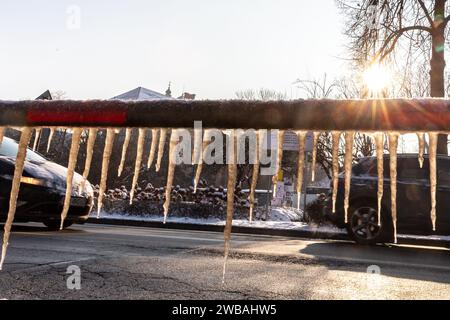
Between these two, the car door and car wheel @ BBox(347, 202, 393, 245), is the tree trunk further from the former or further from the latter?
car wheel @ BBox(347, 202, 393, 245)

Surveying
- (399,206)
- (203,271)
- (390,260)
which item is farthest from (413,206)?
(203,271)

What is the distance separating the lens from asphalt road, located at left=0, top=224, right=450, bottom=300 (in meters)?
3.74

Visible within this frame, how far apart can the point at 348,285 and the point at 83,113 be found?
12.9 feet

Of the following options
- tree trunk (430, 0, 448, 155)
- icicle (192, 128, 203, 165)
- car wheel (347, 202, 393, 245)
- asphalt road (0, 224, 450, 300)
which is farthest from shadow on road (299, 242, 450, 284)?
tree trunk (430, 0, 448, 155)

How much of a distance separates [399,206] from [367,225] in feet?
2.05

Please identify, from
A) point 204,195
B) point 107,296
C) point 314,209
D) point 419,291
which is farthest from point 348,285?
point 204,195

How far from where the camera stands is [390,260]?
20.3ft

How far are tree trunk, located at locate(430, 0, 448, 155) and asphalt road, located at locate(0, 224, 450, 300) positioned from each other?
7.32 m

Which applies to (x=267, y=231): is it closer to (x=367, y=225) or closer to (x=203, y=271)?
(x=367, y=225)

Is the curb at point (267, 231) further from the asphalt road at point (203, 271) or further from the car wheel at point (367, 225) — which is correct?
the asphalt road at point (203, 271)

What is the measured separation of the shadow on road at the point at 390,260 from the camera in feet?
16.8

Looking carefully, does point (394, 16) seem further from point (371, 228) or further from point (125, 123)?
point (125, 123)

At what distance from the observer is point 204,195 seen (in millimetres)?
14602

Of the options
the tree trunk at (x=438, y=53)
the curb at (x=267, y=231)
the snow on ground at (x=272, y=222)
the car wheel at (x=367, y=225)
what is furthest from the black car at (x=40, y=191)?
the tree trunk at (x=438, y=53)
